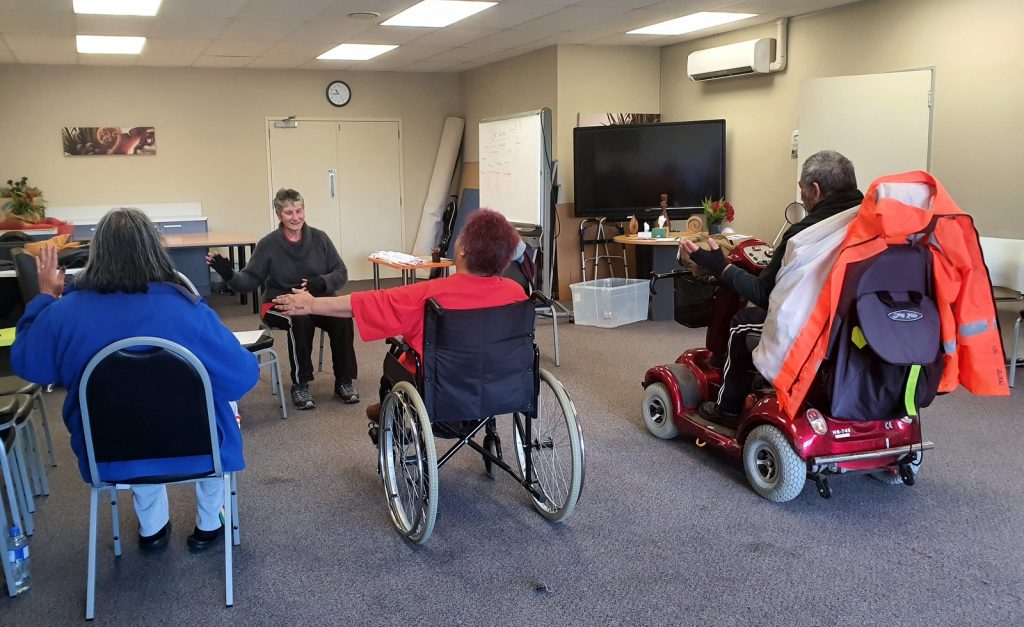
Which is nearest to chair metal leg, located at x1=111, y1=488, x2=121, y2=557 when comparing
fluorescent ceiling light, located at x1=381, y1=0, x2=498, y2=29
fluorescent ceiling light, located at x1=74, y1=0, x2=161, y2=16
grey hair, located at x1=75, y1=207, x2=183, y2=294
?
grey hair, located at x1=75, y1=207, x2=183, y2=294

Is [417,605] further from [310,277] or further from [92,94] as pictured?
[92,94]

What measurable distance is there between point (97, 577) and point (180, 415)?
2.42 ft

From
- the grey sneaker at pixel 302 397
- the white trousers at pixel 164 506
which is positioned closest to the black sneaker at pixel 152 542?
the white trousers at pixel 164 506

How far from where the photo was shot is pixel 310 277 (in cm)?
465

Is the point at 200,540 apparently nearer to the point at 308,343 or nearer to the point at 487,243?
the point at 487,243

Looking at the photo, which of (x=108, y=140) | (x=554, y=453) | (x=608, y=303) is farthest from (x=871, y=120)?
(x=108, y=140)

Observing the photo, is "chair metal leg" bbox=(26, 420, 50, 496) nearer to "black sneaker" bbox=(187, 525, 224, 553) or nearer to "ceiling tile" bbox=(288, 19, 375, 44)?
"black sneaker" bbox=(187, 525, 224, 553)

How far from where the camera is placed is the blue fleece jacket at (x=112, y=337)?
7.72ft

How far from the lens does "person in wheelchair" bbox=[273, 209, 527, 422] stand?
2.79 meters

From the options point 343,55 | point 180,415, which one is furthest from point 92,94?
point 180,415

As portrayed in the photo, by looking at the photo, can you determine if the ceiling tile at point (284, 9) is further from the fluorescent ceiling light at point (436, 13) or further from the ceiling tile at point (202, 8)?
the fluorescent ceiling light at point (436, 13)

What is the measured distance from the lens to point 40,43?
7.02 meters

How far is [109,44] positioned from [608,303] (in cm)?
478

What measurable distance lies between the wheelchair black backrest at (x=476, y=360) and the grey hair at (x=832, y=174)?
4.27 ft
